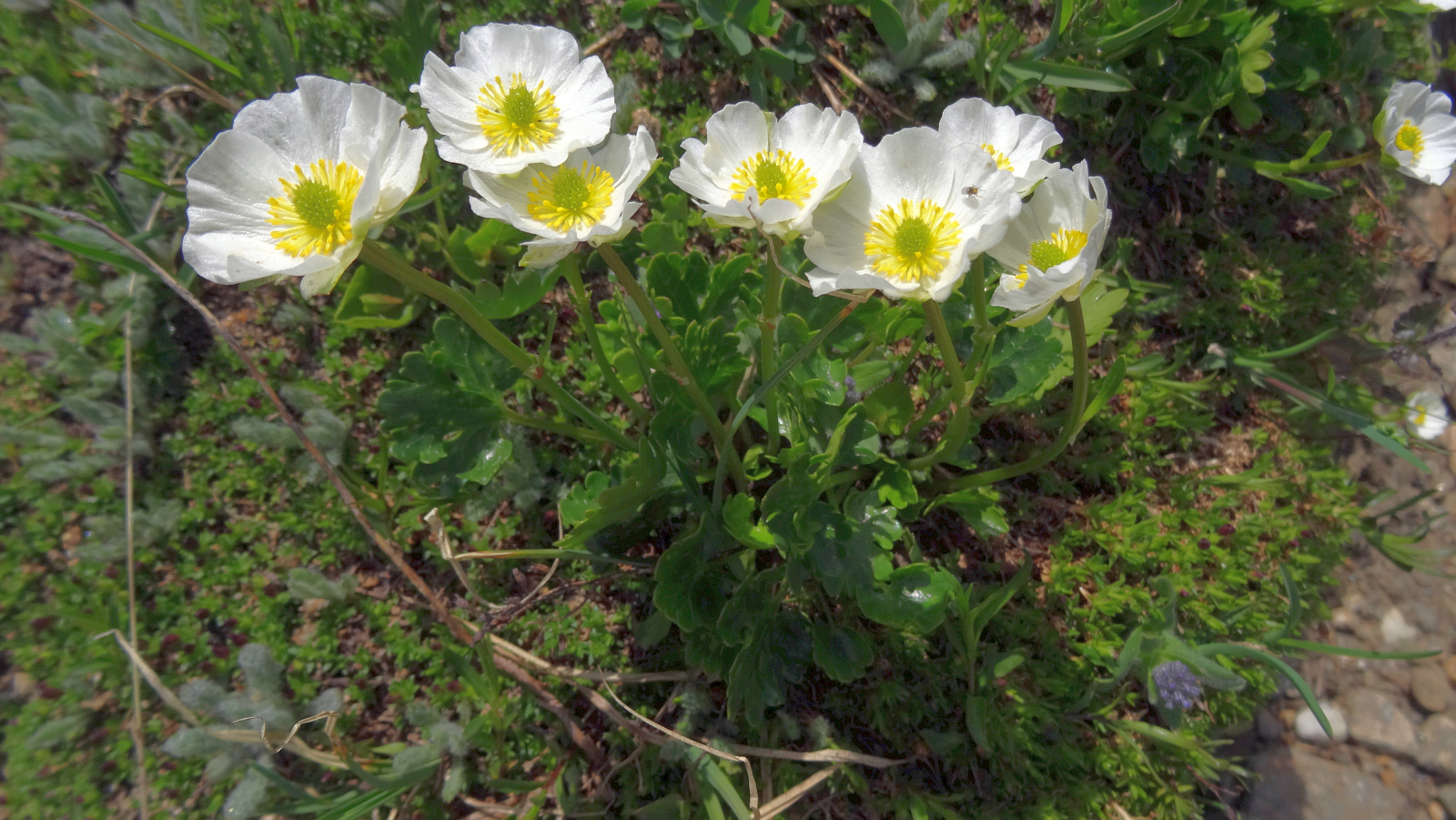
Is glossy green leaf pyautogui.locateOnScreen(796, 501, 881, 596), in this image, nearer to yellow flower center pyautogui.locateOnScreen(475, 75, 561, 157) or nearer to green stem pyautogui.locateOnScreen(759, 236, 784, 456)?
green stem pyautogui.locateOnScreen(759, 236, 784, 456)

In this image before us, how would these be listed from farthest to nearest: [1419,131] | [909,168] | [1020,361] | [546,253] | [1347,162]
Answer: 1. [1419,131]
2. [1347,162]
3. [1020,361]
4. [909,168]
5. [546,253]

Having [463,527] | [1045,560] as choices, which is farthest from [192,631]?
[1045,560]

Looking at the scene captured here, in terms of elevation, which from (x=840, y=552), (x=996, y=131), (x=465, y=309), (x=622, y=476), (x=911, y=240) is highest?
(x=996, y=131)

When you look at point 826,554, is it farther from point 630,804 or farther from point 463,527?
point 463,527

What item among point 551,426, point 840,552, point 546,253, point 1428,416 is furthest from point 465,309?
point 1428,416

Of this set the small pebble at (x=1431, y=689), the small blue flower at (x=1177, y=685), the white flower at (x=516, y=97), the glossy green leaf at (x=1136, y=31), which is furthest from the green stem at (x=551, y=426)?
the small pebble at (x=1431, y=689)

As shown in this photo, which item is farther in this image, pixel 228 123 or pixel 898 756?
pixel 228 123

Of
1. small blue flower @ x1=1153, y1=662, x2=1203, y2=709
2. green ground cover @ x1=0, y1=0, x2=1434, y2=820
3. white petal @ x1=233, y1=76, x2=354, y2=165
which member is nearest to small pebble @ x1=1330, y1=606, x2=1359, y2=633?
green ground cover @ x1=0, y1=0, x2=1434, y2=820

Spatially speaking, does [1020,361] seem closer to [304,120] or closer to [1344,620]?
[304,120]
